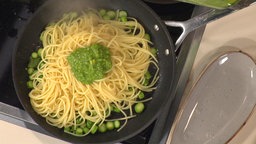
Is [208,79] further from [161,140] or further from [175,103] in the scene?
[161,140]

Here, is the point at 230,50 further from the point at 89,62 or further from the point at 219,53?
the point at 89,62

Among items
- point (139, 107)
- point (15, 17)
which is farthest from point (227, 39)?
point (15, 17)

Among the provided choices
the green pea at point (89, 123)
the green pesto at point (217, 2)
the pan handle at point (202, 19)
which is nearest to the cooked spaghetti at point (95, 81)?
the green pea at point (89, 123)

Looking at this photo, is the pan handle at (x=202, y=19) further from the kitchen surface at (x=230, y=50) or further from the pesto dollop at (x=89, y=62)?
the pesto dollop at (x=89, y=62)

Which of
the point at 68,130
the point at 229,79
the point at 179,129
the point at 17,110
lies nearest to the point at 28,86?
the point at 17,110

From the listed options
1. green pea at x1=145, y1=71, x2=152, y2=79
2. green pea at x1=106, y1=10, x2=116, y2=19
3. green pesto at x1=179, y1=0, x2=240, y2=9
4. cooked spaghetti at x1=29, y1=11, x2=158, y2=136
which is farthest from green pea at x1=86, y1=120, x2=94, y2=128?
green pesto at x1=179, y1=0, x2=240, y2=9

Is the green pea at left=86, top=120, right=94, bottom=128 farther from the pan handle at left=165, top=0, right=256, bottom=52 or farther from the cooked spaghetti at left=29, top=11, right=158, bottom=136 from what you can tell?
the pan handle at left=165, top=0, right=256, bottom=52
